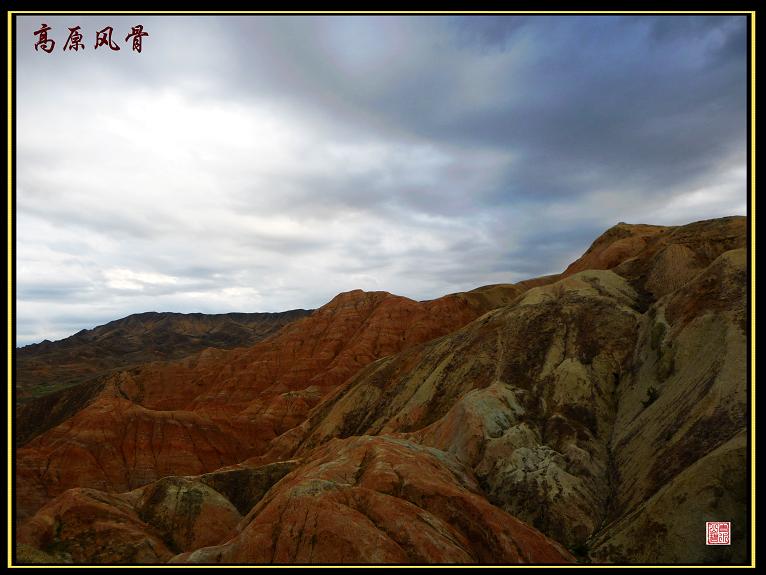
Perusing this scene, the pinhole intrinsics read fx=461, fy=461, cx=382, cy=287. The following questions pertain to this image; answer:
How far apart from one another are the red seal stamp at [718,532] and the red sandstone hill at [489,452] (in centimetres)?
38

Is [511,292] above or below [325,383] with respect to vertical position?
above

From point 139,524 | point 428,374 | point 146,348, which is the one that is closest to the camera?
point 139,524

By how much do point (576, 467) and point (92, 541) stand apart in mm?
29014

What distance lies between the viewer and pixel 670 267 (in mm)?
45219

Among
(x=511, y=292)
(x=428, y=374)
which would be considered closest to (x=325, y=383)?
(x=428, y=374)

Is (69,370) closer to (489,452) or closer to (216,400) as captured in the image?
(216,400)

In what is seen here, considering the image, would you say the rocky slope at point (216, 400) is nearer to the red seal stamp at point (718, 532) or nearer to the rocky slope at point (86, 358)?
the rocky slope at point (86, 358)

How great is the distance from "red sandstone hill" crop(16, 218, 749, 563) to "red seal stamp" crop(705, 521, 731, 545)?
1.26 feet

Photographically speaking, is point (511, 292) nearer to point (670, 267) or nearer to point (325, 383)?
point (325, 383)

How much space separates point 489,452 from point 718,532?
520 inches

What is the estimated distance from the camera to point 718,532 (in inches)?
728
